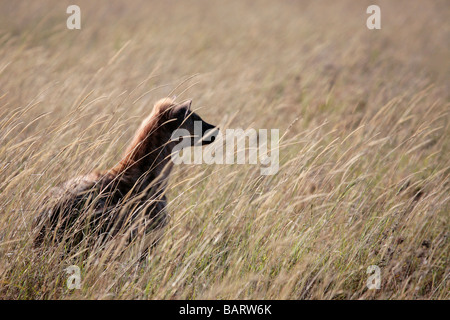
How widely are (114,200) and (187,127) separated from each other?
991mm

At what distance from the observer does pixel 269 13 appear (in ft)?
41.2

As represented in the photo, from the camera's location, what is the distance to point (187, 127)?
3941 mm

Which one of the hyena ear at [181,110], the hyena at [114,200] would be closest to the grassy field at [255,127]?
the hyena at [114,200]

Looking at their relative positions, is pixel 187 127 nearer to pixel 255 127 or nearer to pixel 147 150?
pixel 147 150

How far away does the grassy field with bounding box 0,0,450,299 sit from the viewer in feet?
9.53

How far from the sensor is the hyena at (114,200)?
2895 millimetres

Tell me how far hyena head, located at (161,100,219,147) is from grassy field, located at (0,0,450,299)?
11.5 inches

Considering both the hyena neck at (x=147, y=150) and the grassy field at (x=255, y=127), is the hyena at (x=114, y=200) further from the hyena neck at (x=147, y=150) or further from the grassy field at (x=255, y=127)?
the grassy field at (x=255, y=127)

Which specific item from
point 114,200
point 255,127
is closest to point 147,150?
point 114,200

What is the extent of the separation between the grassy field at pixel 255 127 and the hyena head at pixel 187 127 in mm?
293

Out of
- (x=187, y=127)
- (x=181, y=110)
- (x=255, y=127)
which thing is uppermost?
(x=181, y=110)

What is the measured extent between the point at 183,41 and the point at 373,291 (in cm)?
732

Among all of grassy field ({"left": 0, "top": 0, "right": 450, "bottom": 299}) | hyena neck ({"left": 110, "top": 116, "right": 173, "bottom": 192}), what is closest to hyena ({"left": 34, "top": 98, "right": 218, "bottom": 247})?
hyena neck ({"left": 110, "top": 116, "right": 173, "bottom": 192})
